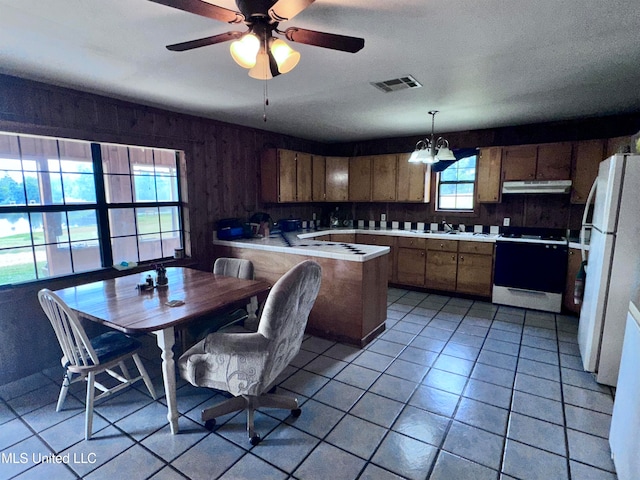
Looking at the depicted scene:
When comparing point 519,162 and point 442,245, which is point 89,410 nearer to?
point 442,245

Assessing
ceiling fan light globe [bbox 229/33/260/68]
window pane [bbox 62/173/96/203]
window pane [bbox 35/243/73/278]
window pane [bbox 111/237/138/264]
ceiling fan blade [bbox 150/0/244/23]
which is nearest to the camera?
ceiling fan blade [bbox 150/0/244/23]

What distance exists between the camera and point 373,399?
93.4 inches

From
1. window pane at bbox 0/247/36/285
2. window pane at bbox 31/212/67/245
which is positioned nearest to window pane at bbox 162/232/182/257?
window pane at bbox 31/212/67/245

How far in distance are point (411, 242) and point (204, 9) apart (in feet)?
13.6

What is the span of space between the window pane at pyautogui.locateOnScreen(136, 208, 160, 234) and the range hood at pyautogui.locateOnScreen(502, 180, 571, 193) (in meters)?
4.42

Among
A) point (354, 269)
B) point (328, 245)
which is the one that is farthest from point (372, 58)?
point (328, 245)

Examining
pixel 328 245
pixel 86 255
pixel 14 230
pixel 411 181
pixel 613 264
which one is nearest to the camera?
pixel 613 264

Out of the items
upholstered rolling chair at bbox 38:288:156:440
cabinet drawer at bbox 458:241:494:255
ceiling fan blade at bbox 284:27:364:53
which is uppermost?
ceiling fan blade at bbox 284:27:364:53

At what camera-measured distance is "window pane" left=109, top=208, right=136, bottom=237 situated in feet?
11.1

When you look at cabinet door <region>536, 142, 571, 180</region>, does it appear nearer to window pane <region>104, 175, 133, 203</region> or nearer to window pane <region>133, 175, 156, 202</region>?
window pane <region>133, 175, 156, 202</region>

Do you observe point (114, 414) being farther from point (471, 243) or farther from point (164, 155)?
point (471, 243)

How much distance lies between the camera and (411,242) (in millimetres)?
4914

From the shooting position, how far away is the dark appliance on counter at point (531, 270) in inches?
155

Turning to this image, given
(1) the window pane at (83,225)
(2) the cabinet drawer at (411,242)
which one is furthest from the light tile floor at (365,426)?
(2) the cabinet drawer at (411,242)
